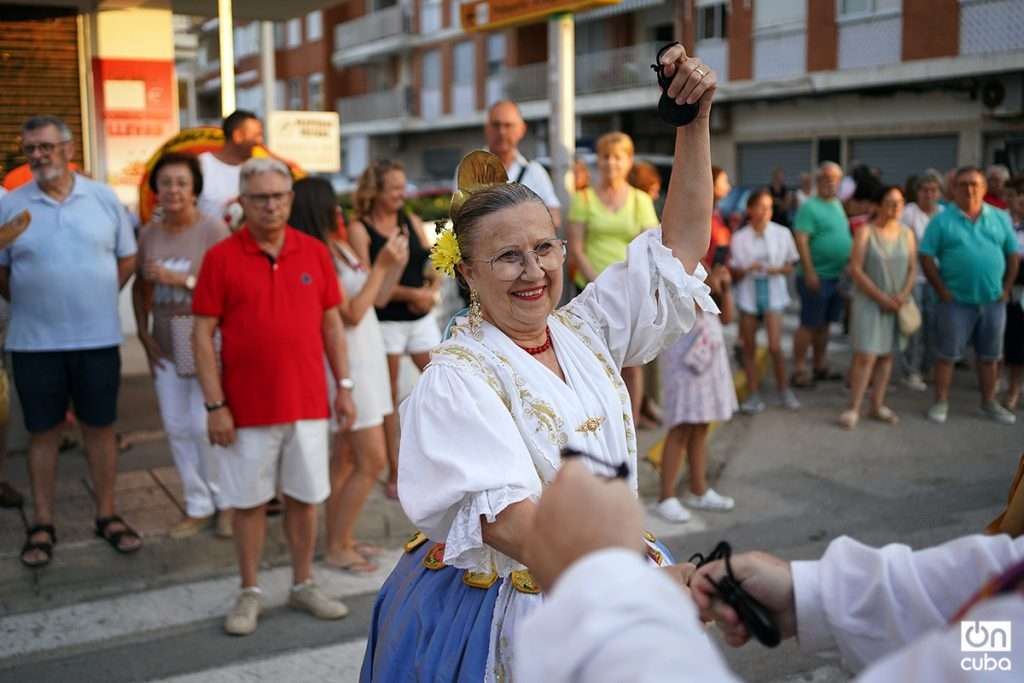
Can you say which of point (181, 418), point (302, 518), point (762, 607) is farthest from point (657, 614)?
point (181, 418)

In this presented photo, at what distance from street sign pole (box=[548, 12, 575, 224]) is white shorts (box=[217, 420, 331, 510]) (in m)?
3.45

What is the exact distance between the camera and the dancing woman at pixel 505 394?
2311 mm

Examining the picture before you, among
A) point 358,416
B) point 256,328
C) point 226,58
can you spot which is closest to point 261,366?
point 256,328

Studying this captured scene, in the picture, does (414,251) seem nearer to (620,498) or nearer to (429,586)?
(429,586)

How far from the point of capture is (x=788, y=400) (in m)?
8.55

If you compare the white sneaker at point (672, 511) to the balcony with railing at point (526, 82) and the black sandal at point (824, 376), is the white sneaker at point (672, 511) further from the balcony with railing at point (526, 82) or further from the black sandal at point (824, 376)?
the balcony with railing at point (526, 82)

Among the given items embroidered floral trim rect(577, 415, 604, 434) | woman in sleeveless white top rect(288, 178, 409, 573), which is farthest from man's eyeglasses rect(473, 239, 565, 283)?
woman in sleeveless white top rect(288, 178, 409, 573)

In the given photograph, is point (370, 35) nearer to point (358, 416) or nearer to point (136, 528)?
point (136, 528)

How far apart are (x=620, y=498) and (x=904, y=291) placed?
737 cm

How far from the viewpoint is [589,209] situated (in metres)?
7.18

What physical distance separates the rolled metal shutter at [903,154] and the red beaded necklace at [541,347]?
64.0 feet

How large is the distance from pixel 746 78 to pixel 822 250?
16.6 meters

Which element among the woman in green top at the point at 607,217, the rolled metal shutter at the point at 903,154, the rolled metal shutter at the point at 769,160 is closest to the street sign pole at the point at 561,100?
the woman in green top at the point at 607,217

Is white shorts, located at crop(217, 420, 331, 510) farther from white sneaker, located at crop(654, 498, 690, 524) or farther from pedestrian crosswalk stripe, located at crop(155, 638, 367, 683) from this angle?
white sneaker, located at crop(654, 498, 690, 524)
